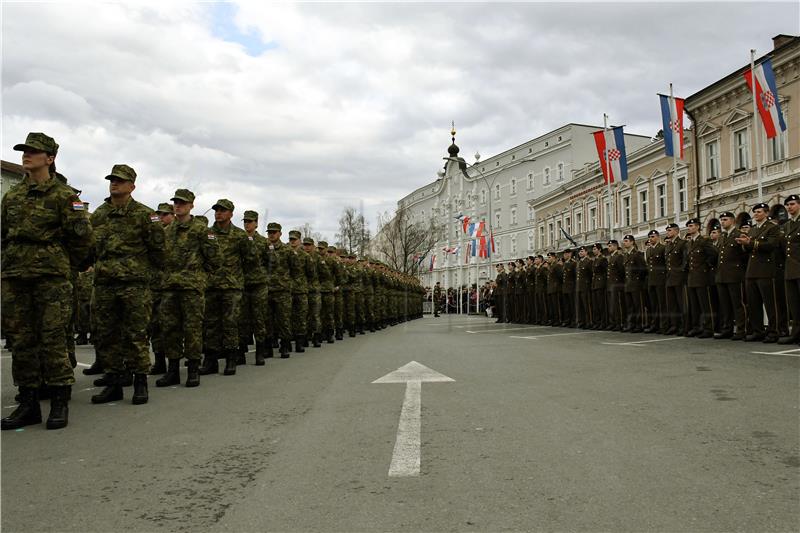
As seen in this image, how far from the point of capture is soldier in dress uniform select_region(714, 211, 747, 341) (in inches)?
484

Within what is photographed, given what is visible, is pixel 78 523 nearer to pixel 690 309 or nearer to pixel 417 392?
pixel 417 392

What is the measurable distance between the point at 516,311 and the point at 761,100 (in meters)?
10.4

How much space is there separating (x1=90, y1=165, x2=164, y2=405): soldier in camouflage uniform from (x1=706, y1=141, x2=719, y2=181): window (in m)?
34.6

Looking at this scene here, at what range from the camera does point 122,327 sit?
6.70 m

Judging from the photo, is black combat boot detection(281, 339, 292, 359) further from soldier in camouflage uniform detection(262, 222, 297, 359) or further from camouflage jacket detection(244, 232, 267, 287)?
camouflage jacket detection(244, 232, 267, 287)

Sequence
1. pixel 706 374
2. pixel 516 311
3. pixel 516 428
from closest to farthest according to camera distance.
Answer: pixel 516 428 < pixel 706 374 < pixel 516 311

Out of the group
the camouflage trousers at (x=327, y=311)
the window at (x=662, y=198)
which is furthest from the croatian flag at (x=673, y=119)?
the window at (x=662, y=198)

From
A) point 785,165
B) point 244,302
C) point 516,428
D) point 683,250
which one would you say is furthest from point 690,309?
point 785,165

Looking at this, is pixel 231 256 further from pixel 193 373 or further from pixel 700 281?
pixel 700 281

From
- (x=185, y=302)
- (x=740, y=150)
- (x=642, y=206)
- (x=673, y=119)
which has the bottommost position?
(x=185, y=302)

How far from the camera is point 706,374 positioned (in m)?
7.52

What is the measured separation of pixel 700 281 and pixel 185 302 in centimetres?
1001

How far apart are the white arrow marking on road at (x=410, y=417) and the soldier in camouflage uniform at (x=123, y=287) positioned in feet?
8.35

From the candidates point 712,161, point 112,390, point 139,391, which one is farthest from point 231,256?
point 712,161
